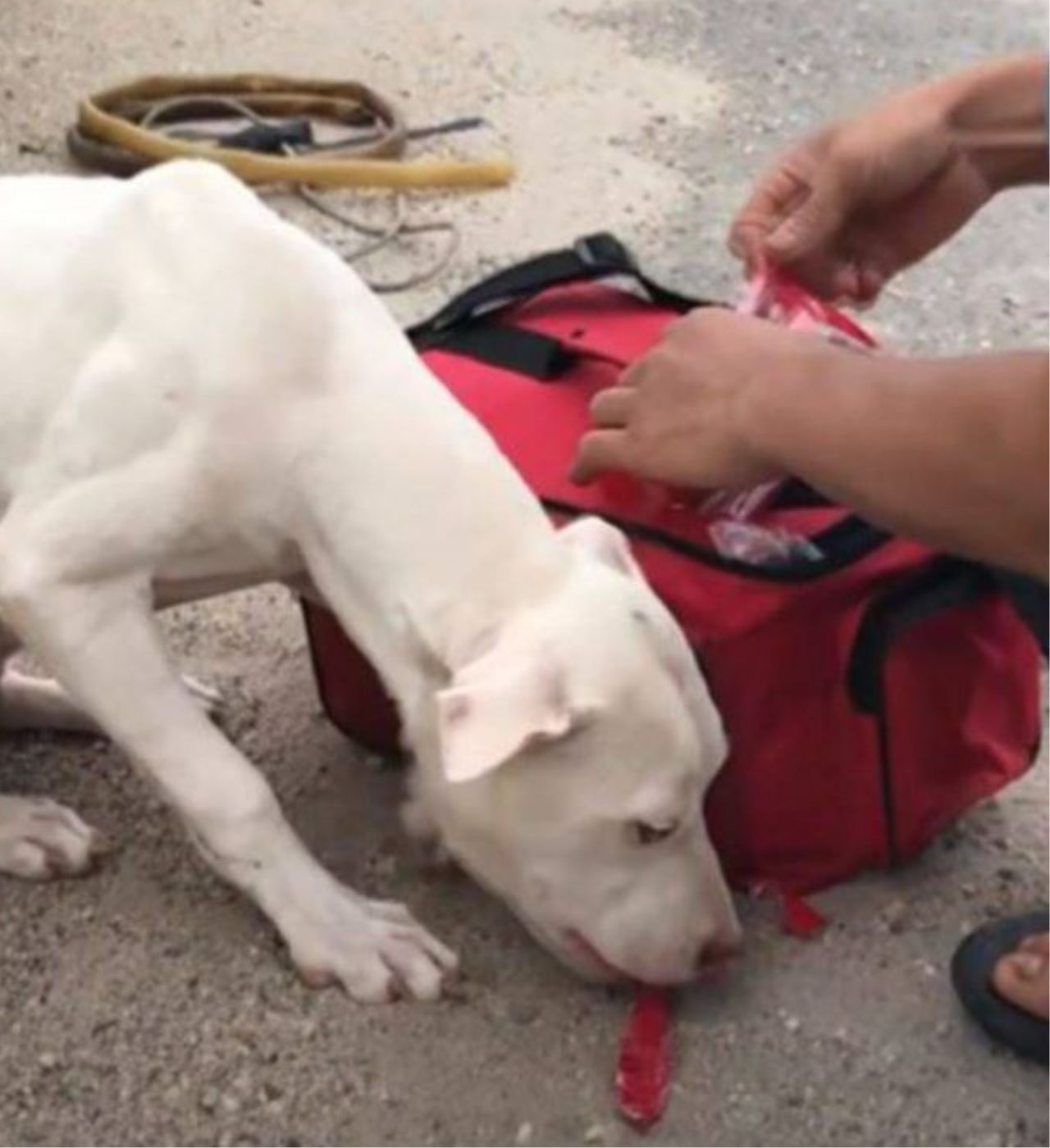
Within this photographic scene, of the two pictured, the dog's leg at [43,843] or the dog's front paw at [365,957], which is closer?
the dog's front paw at [365,957]

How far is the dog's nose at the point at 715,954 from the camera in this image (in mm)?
1970

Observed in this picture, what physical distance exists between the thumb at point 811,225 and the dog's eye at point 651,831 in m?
0.59

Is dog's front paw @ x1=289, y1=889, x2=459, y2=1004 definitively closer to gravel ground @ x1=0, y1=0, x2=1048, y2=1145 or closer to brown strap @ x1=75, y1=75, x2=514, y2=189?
gravel ground @ x1=0, y1=0, x2=1048, y2=1145

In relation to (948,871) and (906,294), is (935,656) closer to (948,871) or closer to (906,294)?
(948,871)

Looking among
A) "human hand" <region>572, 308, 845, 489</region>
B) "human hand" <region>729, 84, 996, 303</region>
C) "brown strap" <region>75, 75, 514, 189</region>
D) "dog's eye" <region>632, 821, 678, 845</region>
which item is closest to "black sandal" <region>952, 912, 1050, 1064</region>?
"dog's eye" <region>632, 821, 678, 845</region>

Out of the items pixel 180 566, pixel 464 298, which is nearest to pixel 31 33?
pixel 464 298

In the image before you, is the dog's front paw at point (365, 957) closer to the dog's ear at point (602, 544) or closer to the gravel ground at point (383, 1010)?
the gravel ground at point (383, 1010)

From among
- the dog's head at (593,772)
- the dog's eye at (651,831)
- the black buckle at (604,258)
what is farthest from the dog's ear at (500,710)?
the black buckle at (604,258)

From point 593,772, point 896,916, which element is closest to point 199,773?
point 593,772

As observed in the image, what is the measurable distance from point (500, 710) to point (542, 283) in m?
0.64

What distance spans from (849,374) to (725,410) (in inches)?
4.3

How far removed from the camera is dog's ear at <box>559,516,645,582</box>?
6.18 feet

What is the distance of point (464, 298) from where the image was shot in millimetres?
2305

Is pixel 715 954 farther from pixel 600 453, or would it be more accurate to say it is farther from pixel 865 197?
pixel 865 197
